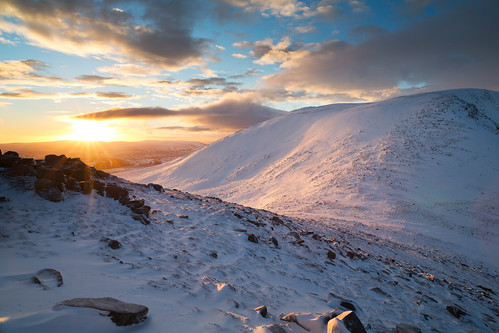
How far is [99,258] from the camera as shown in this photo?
222 inches

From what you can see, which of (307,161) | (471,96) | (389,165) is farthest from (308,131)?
(471,96)

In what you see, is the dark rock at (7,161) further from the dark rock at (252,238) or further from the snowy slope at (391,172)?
the snowy slope at (391,172)

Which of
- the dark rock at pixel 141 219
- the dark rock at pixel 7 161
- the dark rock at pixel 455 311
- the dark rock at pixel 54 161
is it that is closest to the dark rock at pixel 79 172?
the dark rock at pixel 54 161

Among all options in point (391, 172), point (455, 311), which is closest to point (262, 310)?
point (455, 311)

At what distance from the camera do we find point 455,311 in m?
6.61

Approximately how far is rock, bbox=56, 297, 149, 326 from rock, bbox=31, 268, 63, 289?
99 centimetres

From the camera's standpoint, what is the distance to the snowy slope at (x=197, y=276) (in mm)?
3867

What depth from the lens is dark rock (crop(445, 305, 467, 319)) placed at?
6567 mm

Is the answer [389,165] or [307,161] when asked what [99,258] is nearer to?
[389,165]

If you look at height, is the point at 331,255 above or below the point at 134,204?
below

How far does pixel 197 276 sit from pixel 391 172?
29.1 metres

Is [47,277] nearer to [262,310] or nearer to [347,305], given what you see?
[262,310]

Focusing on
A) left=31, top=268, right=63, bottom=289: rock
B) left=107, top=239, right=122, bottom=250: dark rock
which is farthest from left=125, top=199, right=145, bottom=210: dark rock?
left=31, top=268, right=63, bottom=289: rock

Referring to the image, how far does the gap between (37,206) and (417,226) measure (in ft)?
81.0
